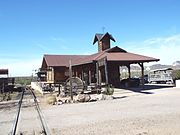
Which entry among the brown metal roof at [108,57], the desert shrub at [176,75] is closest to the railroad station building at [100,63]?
the brown metal roof at [108,57]

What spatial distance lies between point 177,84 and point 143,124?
68.1ft

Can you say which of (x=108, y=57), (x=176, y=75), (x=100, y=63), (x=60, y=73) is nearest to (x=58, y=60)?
(x=60, y=73)

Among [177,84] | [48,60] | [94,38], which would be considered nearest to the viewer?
[177,84]

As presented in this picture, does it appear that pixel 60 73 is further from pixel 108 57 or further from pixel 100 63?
pixel 100 63

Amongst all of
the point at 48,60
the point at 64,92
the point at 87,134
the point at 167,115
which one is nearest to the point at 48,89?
the point at 64,92

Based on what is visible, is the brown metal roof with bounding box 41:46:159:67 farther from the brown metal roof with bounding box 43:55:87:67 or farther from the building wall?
the building wall

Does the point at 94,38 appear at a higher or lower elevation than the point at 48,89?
higher

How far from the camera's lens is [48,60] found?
143ft

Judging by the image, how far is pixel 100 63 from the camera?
82.6 feet

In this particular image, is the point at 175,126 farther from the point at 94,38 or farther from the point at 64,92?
the point at 94,38

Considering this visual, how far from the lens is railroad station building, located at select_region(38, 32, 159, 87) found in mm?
27703

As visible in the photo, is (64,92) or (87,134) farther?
(64,92)

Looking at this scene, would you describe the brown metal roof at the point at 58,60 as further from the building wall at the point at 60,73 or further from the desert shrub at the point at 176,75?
the desert shrub at the point at 176,75

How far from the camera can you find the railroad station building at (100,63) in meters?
27.7
